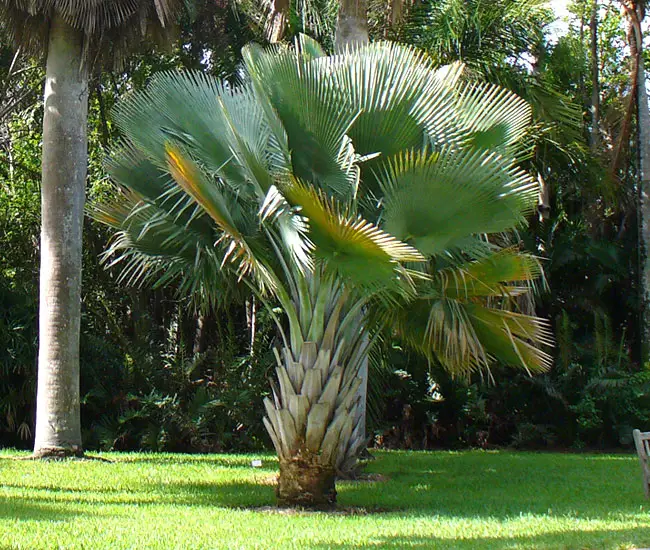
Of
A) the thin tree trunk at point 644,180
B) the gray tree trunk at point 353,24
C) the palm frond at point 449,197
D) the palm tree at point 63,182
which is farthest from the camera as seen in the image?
the thin tree trunk at point 644,180

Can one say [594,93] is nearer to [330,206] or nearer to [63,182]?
[63,182]

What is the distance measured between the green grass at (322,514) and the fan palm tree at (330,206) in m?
1.08

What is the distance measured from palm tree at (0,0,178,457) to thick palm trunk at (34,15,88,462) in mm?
15

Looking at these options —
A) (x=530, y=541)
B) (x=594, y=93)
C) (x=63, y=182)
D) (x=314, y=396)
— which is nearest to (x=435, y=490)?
(x=314, y=396)

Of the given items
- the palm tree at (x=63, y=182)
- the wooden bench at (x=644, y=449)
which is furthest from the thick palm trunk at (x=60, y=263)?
the wooden bench at (x=644, y=449)

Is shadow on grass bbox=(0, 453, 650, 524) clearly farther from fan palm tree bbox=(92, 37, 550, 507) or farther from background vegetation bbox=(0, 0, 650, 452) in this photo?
background vegetation bbox=(0, 0, 650, 452)

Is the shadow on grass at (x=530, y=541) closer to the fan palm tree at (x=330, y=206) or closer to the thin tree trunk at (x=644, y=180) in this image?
the fan palm tree at (x=330, y=206)

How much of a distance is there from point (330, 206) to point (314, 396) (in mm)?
1976

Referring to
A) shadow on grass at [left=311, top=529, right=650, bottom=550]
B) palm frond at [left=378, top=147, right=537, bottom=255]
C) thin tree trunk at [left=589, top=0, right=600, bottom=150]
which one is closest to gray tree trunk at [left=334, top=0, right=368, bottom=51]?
palm frond at [left=378, top=147, right=537, bottom=255]

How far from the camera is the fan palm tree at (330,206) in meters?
8.44

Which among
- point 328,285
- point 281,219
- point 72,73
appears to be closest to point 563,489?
point 328,285

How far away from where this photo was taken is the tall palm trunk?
29.2 feet

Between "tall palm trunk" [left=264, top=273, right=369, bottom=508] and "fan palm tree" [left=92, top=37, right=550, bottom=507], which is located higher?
"fan palm tree" [left=92, top=37, right=550, bottom=507]

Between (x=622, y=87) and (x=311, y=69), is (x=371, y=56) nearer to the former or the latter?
(x=311, y=69)
